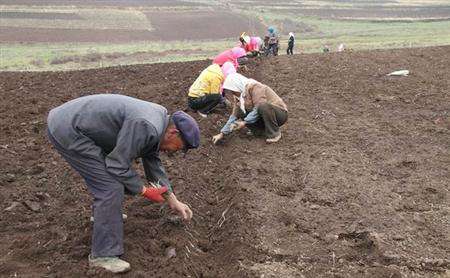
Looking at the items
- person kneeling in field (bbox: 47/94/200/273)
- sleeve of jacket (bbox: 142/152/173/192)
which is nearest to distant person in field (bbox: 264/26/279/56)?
sleeve of jacket (bbox: 142/152/173/192)

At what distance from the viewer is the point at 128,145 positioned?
4.17 meters

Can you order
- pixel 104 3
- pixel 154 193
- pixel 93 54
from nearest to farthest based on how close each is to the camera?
pixel 154 193
pixel 93 54
pixel 104 3

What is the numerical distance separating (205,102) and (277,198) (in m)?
3.93

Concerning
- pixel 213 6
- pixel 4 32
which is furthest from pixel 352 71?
pixel 213 6

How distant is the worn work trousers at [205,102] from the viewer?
10.0 m

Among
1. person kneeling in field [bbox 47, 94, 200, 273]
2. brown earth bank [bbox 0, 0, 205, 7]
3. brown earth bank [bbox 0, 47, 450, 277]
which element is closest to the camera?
person kneeling in field [bbox 47, 94, 200, 273]

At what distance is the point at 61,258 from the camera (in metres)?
4.89

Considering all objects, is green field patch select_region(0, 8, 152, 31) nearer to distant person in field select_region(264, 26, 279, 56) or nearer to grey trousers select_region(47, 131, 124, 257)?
distant person in field select_region(264, 26, 279, 56)

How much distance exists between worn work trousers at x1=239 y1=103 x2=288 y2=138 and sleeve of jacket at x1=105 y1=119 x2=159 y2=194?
4205 millimetres

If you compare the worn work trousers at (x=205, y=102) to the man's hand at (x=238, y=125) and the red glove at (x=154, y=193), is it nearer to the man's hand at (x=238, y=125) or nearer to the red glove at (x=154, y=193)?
the man's hand at (x=238, y=125)

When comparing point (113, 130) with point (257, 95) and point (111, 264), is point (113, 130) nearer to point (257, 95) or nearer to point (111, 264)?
point (111, 264)

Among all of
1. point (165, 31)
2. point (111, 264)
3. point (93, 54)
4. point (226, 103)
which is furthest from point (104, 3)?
point (111, 264)

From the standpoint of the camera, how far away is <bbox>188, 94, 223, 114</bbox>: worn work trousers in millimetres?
10016

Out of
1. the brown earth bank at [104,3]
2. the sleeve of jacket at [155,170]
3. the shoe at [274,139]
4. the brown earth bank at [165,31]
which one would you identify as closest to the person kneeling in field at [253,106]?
the shoe at [274,139]
